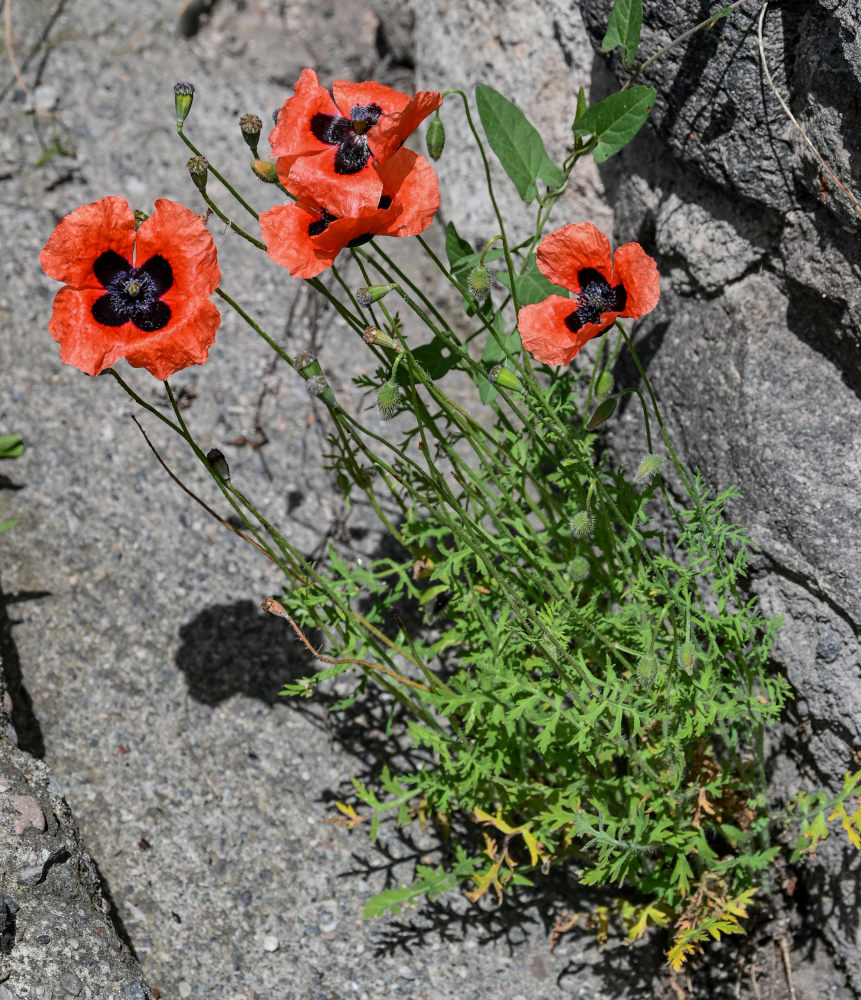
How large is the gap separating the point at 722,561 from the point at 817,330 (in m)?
0.65

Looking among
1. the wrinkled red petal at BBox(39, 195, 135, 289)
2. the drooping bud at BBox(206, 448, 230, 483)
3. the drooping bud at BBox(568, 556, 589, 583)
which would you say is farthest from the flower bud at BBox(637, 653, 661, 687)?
the wrinkled red petal at BBox(39, 195, 135, 289)

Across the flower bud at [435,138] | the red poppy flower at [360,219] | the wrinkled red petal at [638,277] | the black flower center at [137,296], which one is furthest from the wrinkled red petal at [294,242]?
the wrinkled red petal at [638,277]

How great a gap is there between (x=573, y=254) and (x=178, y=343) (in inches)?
33.1

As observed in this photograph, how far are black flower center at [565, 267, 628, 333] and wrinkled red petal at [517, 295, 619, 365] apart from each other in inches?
0.7

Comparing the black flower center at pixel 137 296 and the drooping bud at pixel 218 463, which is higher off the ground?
the black flower center at pixel 137 296

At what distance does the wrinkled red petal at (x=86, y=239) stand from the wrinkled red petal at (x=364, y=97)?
51 cm

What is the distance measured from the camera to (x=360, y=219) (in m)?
1.96

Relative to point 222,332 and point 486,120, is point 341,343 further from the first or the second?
point 486,120

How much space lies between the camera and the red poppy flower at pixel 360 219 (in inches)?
78.9

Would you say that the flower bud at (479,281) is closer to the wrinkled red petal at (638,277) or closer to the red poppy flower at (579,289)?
the red poppy flower at (579,289)

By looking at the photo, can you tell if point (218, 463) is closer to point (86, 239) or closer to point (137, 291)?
point (137, 291)

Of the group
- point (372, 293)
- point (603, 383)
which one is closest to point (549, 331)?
point (603, 383)

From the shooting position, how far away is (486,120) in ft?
8.07

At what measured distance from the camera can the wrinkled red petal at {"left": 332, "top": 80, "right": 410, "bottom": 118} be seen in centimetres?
222
